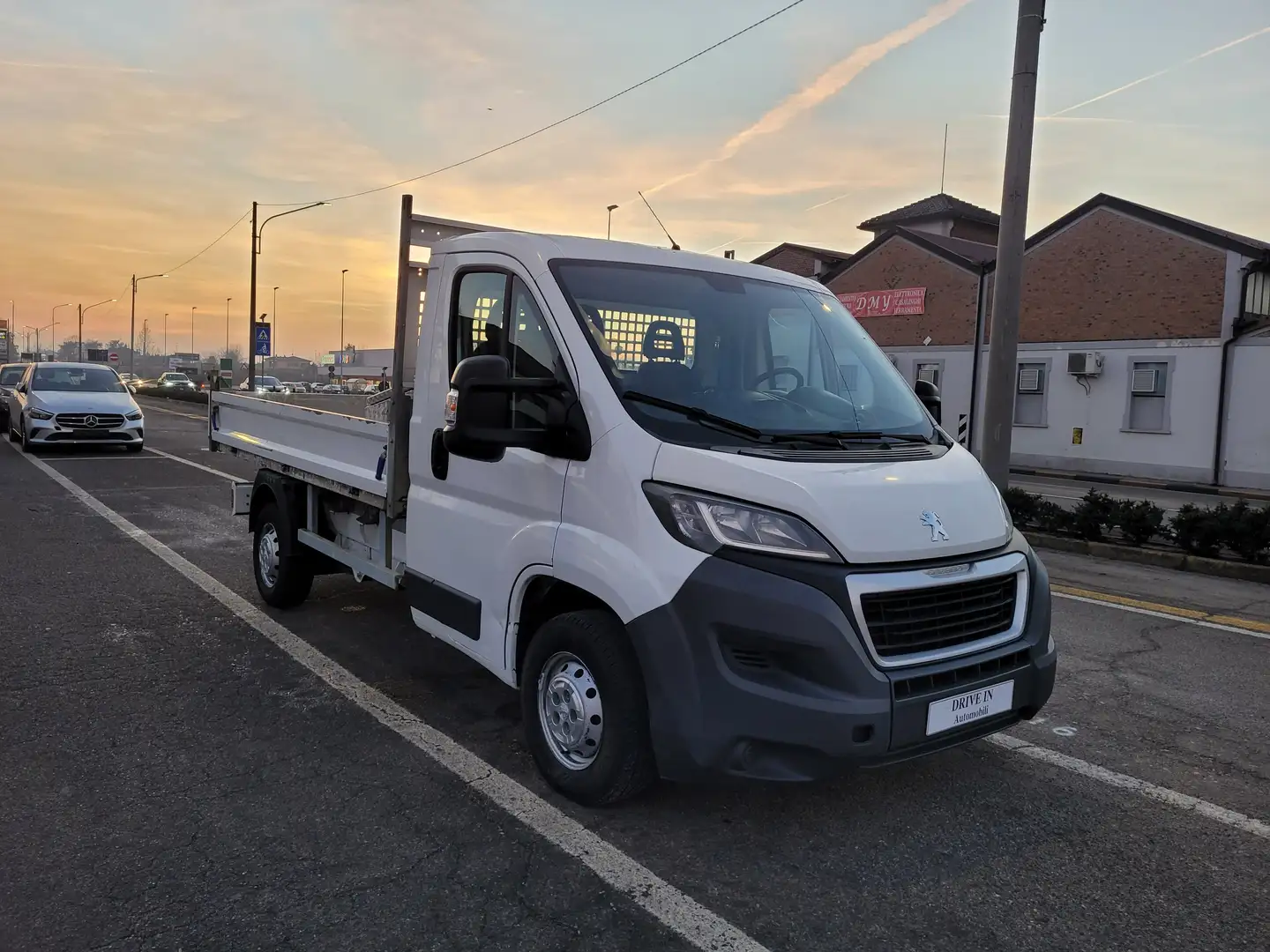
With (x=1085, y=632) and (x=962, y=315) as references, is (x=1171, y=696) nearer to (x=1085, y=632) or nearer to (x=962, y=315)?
Answer: (x=1085, y=632)

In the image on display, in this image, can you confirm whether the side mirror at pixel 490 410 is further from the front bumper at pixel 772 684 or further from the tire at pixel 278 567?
the tire at pixel 278 567

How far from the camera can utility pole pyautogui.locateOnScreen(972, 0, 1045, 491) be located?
11.0m

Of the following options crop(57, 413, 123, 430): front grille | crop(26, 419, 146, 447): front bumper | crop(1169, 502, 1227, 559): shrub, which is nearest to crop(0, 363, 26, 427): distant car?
crop(26, 419, 146, 447): front bumper

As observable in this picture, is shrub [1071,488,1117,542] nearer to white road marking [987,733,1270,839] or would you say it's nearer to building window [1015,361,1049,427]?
white road marking [987,733,1270,839]

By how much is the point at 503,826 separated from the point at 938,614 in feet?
5.74

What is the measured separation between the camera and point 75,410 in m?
16.8

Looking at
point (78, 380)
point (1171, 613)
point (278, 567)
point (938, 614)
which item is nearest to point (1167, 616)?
point (1171, 613)

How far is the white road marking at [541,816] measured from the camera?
2.88 meters

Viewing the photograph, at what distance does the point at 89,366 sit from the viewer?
18734 millimetres

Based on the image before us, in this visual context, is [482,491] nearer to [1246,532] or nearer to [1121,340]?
[1246,532]

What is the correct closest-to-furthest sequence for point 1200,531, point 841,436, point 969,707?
point 969,707 < point 841,436 < point 1200,531

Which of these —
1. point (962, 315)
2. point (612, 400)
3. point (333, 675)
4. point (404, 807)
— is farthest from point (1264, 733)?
point (962, 315)

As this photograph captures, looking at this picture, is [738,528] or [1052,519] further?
[1052,519]

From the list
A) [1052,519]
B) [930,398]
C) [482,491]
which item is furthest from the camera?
[1052,519]
